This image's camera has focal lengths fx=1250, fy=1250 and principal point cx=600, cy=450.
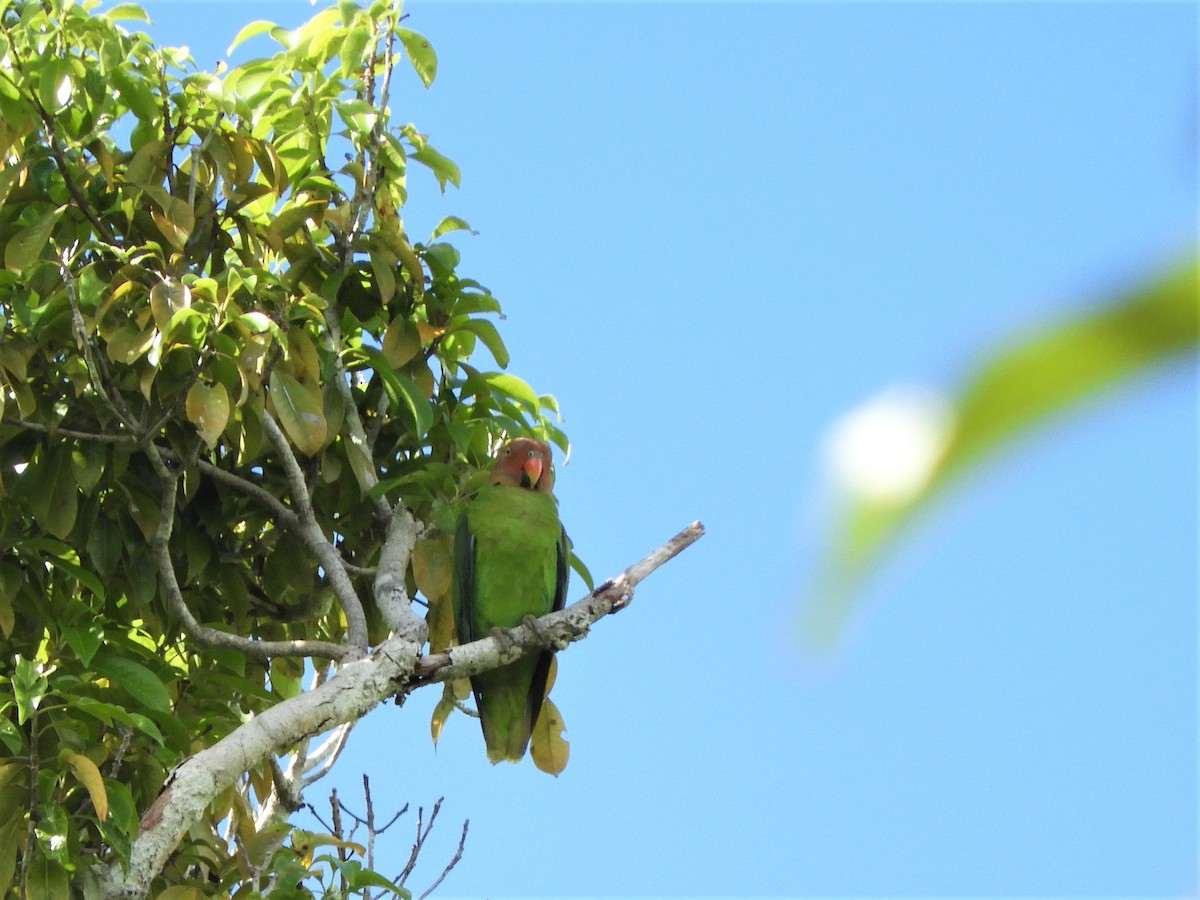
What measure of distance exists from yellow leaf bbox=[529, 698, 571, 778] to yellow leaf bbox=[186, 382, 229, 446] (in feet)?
4.87

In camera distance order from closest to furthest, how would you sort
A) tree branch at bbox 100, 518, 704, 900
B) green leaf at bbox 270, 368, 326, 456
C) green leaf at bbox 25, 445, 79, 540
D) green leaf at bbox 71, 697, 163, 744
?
1. tree branch at bbox 100, 518, 704, 900
2. green leaf at bbox 71, 697, 163, 744
3. green leaf at bbox 270, 368, 326, 456
4. green leaf at bbox 25, 445, 79, 540

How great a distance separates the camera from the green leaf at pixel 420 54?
3930mm

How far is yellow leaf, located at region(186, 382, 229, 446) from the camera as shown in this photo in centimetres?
307

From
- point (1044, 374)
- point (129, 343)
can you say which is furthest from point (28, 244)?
point (1044, 374)

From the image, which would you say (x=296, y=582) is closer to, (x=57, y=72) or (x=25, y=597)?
(x=25, y=597)

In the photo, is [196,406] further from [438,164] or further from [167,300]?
[438,164]

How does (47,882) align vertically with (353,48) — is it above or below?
below

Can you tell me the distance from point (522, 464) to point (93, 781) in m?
1.94

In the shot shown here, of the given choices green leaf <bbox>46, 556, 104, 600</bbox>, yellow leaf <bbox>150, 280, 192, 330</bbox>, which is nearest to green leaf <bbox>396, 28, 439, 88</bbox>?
yellow leaf <bbox>150, 280, 192, 330</bbox>

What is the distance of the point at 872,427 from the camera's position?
0.24 m

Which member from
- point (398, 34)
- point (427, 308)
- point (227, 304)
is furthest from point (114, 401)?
point (398, 34)

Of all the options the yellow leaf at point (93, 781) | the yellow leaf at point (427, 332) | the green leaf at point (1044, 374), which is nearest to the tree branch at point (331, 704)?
the yellow leaf at point (93, 781)

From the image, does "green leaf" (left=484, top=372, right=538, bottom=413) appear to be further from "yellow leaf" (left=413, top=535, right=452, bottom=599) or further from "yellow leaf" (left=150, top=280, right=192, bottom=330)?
"yellow leaf" (left=150, top=280, right=192, bottom=330)

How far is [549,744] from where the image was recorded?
398 centimetres
